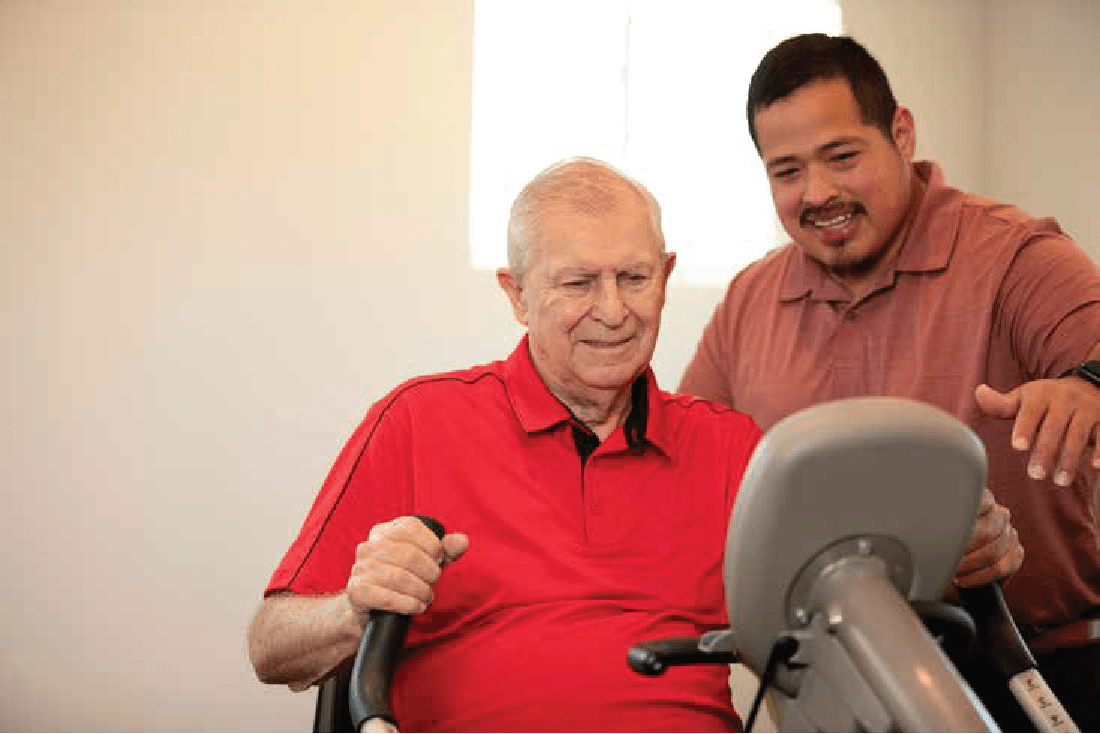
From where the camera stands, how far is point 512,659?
65.6 inches

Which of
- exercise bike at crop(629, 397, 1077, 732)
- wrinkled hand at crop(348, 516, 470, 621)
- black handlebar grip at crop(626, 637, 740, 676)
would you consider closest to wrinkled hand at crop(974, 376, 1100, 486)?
exercise bike at crop(629, 397, 1077, 732)

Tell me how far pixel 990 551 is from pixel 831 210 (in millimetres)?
848

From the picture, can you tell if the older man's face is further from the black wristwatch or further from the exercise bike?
the exercise bike

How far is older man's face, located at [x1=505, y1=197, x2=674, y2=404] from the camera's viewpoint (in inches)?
72.1

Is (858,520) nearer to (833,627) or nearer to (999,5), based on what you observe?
(833,627)

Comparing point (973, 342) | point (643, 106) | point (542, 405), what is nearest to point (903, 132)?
point (973, 342)

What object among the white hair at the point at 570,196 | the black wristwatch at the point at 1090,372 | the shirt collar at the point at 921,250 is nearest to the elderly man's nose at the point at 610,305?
the white hair at the point at 570,196

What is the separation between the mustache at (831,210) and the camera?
7.47 feet

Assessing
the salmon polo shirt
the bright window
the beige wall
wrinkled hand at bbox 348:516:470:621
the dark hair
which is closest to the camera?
wrinkled hand at bbox 348:516:470:621

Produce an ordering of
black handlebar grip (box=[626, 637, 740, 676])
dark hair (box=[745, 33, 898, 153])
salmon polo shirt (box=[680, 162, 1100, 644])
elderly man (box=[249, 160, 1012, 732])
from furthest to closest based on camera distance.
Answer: dark hair (box=[745, 33, 898, 153])
salmon polo shirt (box=[680, 162, 1100, 644])
elderly man (box=[249, 160, 1012, 732])
black handlebar grip (box=[626, 637, 740, 676])

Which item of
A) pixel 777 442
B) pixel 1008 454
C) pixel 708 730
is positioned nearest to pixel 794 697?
pixel 777 442

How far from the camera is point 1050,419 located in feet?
5.07

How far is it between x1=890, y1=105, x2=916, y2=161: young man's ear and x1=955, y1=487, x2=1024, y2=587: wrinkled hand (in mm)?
933

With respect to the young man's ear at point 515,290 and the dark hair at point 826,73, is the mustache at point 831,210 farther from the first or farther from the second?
the young man's ear at point 515,290
